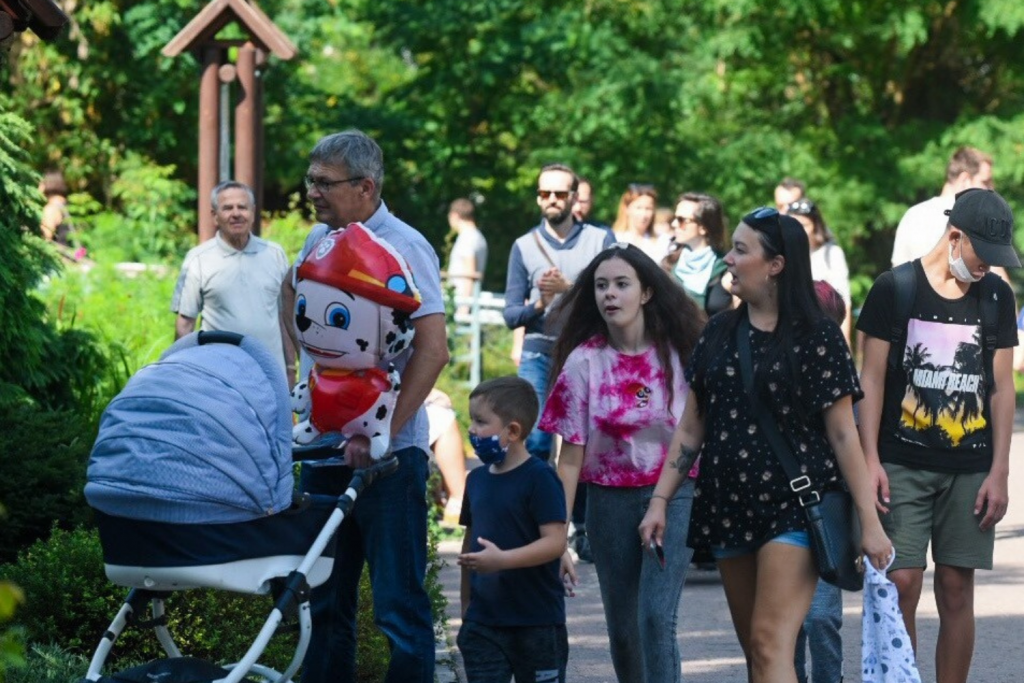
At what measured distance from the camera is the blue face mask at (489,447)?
596 centimetres

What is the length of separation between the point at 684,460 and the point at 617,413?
549mm

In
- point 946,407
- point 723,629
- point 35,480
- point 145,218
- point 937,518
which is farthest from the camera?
point 145,218

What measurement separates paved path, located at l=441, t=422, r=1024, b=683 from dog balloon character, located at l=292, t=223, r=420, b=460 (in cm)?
237

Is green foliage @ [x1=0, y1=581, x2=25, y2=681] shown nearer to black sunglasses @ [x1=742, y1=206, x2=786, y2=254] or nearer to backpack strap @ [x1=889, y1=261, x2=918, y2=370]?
black sunglasses @ [x1=742, y1=206, x2=786, y2=254]

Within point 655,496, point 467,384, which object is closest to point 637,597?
point 655,496

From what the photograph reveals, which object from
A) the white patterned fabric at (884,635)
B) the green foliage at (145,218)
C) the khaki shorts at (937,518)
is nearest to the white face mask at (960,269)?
the khaki shorts at (937,518)

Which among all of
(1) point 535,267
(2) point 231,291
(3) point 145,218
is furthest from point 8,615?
(3) point 145,218

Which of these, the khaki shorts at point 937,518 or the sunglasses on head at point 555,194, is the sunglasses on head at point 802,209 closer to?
the sunglasses on head at point 555,194

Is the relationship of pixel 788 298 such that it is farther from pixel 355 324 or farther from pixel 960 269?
pixel 355 324

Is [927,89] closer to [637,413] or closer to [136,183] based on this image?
[136,183]

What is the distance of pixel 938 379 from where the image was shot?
21.4 feet

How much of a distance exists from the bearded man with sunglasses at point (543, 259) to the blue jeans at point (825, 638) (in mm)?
3526

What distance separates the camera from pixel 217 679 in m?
5.12

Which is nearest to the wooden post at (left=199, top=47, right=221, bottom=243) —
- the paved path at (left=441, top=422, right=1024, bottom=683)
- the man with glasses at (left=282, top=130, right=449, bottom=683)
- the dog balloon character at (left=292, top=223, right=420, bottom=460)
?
the paved path at (left=441, top=422, right=1024, bottom=683)
